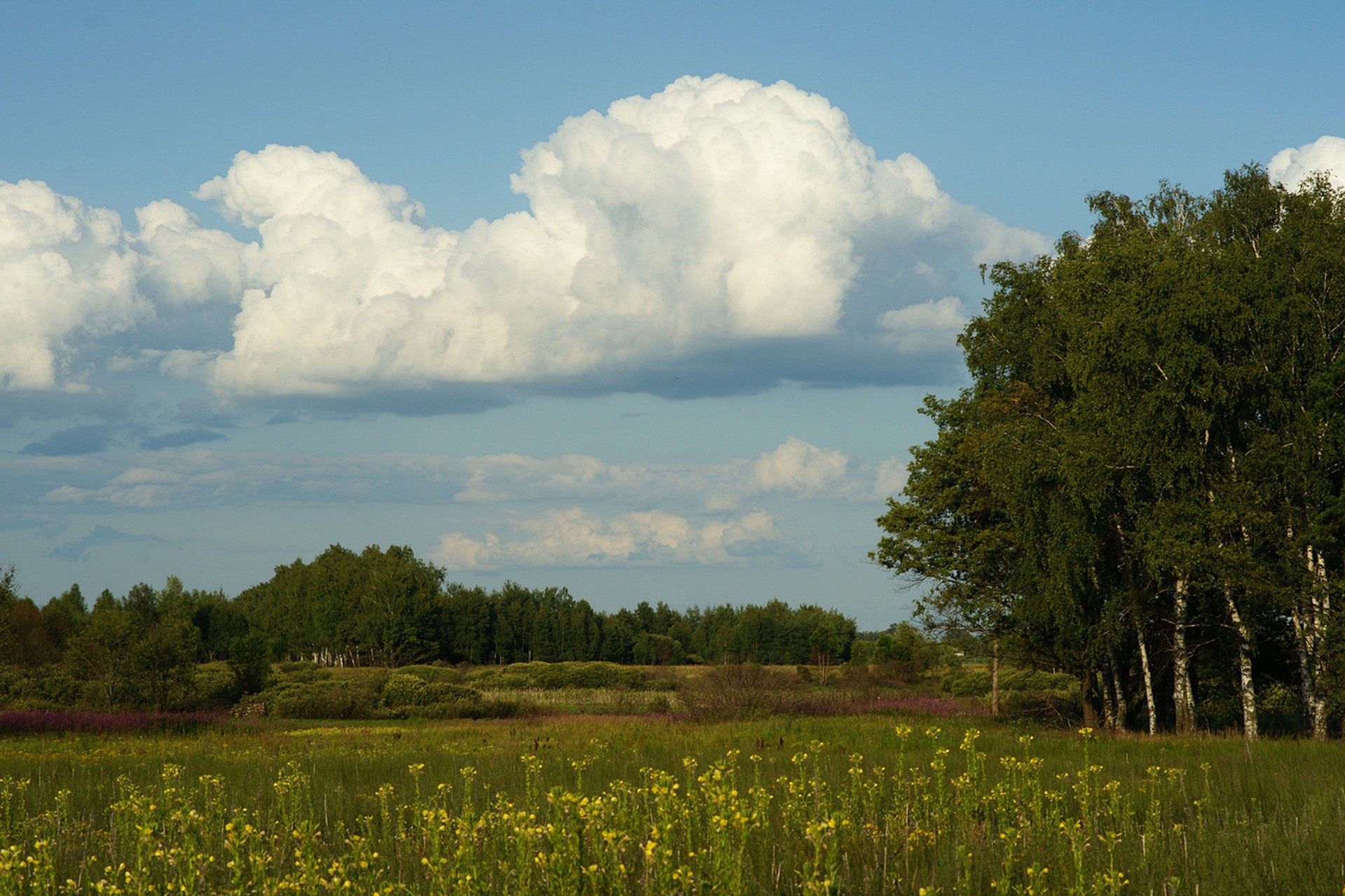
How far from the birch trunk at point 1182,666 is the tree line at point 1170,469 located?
2.7 inches

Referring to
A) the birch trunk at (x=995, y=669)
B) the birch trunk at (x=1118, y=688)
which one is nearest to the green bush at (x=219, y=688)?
the birch trunk at (x=995, y=669)

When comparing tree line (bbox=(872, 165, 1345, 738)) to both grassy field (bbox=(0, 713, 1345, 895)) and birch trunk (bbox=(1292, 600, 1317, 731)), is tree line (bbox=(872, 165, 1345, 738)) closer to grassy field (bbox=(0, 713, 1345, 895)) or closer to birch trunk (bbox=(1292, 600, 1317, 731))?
birch trunk (bbox=(1292, 600, 1317, 731))

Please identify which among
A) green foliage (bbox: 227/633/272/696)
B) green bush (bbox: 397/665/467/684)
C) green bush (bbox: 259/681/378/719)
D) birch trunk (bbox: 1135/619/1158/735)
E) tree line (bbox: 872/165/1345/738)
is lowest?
green bush (bbox: 397/665/467/684)

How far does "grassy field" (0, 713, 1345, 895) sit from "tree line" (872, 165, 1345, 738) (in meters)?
6.05

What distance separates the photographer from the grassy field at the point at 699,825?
6129mm

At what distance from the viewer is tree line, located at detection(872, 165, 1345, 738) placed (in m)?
24.0

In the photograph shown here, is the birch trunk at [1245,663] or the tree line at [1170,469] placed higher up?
the tree line at [1170,469]

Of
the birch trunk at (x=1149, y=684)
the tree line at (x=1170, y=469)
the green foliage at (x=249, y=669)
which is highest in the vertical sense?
the tree line at (x=1170, y=469)

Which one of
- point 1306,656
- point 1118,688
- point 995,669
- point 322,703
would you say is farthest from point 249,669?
point 1306,656

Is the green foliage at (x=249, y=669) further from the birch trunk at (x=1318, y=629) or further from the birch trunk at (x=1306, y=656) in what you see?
the birch trunk at (x=1318, y=629)

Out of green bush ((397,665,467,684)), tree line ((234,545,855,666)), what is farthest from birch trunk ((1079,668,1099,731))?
tree line ((234,545,855,666))

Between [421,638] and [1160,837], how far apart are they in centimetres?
10075

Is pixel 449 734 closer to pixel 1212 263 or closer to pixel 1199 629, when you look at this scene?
pixel 1199 629

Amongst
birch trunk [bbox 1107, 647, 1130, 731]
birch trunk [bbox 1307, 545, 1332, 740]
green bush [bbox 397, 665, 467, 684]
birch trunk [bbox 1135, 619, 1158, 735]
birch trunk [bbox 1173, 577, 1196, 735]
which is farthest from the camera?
green bush [bbox 397, 665, 467, 684]
